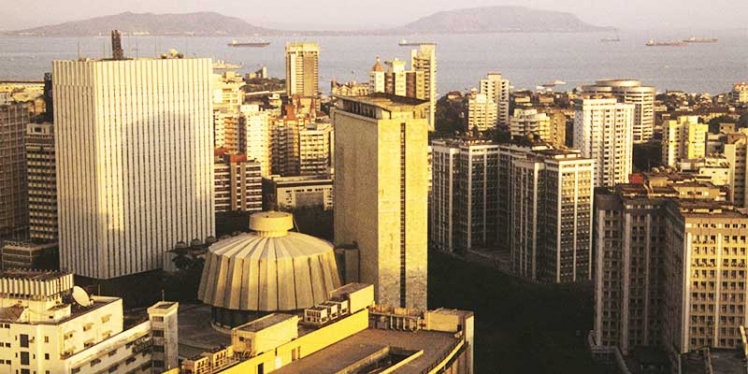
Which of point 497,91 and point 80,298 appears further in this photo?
point 497,91

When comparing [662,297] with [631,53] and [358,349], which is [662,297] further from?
[631,53]

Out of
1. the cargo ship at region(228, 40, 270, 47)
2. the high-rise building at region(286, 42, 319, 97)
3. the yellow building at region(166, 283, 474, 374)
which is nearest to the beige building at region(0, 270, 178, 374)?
the yellow building at region(166, 283, 474, 374)

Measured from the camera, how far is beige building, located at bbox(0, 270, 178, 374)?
418 inches

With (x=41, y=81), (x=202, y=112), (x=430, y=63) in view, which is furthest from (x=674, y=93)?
(x=202, y=112)

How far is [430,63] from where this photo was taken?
37.6 meters

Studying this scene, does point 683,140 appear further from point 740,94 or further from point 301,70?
point 301,70

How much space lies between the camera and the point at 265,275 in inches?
586

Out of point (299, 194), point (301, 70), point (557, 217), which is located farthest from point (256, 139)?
point (301, 70)

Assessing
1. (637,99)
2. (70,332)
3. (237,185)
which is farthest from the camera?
A: (637,99)

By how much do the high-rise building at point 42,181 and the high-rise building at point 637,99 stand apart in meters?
17.0

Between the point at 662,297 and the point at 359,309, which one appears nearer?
the point at 359,309

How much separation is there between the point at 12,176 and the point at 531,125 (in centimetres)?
1325

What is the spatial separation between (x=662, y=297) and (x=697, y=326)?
1.39 meters

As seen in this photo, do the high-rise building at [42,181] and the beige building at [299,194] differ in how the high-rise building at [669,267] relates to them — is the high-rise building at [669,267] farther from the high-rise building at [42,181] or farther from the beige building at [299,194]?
the high-rise building at [42,181]
